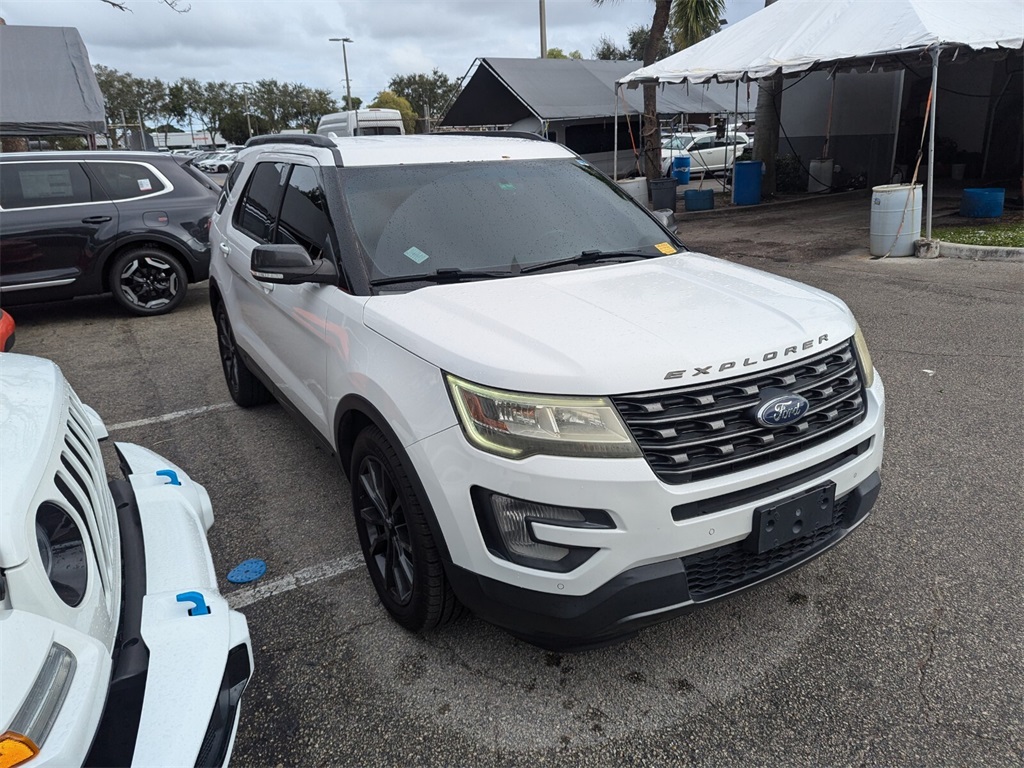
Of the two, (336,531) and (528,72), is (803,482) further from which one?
(528,72)

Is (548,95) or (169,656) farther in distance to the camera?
(548,95)

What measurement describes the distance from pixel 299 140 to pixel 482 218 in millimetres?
1245

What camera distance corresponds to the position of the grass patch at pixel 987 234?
980 cm

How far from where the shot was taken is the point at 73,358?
6.73 metres

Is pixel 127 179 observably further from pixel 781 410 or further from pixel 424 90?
pixel 424 90

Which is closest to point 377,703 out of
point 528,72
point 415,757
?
point 415,757

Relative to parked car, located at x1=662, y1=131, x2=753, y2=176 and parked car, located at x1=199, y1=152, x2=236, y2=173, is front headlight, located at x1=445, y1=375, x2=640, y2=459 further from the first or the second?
parked car, located at x1=199, y1=152, x2=236, y2=173

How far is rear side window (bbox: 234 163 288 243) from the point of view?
394 centimetres

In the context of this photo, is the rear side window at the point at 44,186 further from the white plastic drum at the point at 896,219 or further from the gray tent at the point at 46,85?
the white plastic drum at the point at 896,219

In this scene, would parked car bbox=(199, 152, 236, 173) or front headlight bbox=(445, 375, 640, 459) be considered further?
parked car bbox=(199, 152, 236, 173)

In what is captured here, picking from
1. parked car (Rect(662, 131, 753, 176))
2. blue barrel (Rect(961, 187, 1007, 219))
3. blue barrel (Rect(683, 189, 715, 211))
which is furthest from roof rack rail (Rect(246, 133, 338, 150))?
parked car (Rect(662, 131, 753, 176))

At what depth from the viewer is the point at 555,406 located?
214cm

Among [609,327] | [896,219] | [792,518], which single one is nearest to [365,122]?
[896,219]

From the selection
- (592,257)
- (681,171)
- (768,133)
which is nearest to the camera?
(592,257)
